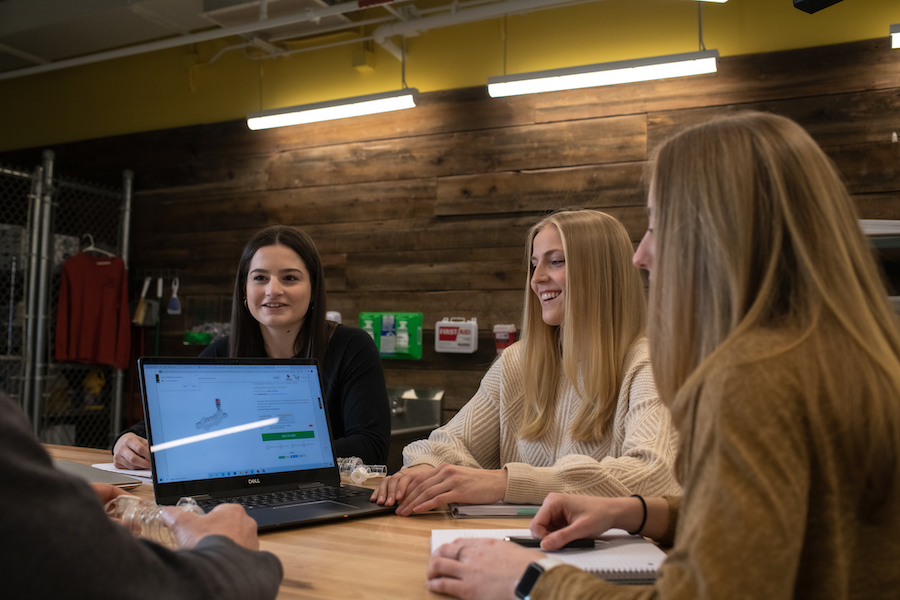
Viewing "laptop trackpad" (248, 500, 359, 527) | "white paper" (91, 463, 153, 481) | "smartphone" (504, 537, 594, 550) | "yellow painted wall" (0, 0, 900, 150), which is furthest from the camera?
"yellow painted wall" (0, 0, 900, 150)

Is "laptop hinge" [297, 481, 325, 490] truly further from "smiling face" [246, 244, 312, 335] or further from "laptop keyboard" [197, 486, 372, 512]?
"smiling face" [246, 244, 312, 335]

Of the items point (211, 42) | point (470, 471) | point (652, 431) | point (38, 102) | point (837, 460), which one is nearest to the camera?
point (837, 460)

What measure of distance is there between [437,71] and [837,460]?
164 inches

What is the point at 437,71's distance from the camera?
4520 millimetres

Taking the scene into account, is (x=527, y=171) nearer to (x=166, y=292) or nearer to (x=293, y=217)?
(x=293, y=217)

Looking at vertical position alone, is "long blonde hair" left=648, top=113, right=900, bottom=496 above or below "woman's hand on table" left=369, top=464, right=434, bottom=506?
above

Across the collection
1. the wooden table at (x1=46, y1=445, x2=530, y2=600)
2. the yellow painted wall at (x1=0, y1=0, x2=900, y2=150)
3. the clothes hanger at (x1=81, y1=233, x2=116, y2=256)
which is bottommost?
the wooden table at (x1=46, y1=445, x2=530, y2=600)

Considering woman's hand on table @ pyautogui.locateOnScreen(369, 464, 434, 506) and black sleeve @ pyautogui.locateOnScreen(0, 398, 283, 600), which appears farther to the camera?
woman's hand on table @ pyautogui.locateOnScreen(369, 464, 434, 506)

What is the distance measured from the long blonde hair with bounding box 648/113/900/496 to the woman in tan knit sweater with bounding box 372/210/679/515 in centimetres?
69

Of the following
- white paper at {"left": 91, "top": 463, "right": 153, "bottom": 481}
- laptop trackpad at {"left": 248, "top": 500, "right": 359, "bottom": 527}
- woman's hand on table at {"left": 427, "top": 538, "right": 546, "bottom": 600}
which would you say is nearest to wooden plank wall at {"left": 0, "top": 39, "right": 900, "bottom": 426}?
white paper at {"left": 91, "top": 463, "right": 153, "bottom": 481}

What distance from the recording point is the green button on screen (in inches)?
59.3

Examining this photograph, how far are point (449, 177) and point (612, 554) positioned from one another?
357 centimetres

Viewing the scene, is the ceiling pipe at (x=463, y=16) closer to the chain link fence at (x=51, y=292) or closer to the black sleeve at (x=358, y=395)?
the black sleeve at (x=358, y=395)

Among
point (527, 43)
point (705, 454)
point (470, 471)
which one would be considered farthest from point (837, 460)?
point (527, 43)
